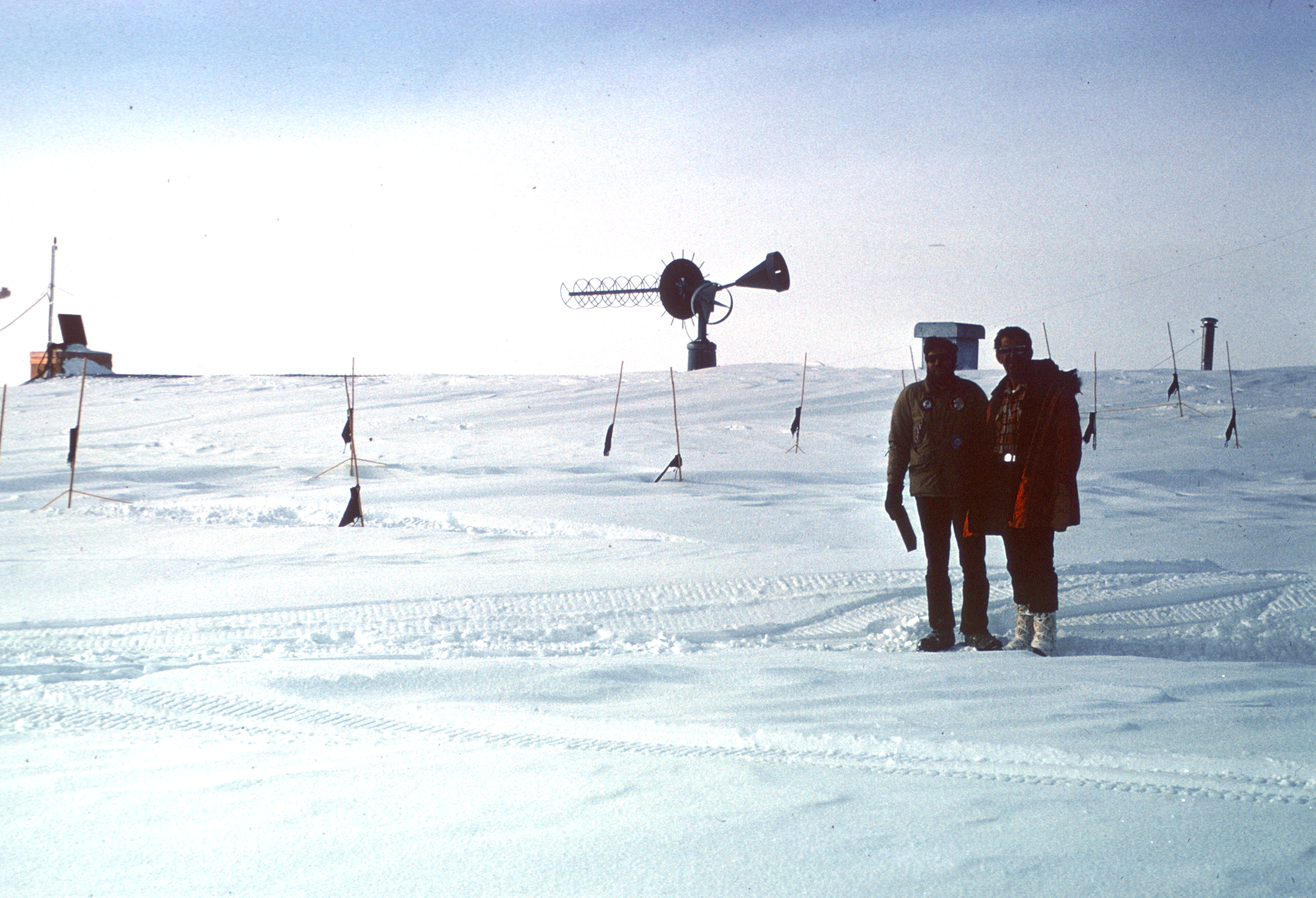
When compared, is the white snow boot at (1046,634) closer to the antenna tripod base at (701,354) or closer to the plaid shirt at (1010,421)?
the plaid shirt at (1010,421)

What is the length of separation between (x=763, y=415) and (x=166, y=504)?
404 inches

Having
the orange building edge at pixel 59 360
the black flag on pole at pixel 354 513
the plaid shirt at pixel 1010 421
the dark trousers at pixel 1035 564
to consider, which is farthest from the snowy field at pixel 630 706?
the orange building edge at pixel 59 360

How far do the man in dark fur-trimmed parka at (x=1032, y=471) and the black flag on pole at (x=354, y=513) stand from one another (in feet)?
17.1

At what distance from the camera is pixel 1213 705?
3.04 meters

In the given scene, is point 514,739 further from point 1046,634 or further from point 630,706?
point 1046,634

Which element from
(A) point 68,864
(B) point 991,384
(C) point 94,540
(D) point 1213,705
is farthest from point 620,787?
(B) point 991,384

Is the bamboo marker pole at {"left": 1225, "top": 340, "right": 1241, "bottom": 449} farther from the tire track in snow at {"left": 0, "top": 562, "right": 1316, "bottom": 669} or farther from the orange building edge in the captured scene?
the orange building edge

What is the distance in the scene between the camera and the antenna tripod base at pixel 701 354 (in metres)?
24.0

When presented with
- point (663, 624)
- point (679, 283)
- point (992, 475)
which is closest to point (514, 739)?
point (663, 624)

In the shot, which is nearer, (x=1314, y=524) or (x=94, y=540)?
(x=94, y=540)

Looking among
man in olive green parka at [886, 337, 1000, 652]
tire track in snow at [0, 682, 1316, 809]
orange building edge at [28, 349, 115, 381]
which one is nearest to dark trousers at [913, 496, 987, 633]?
man in olive green parka at [886, 337, 1000, 652]

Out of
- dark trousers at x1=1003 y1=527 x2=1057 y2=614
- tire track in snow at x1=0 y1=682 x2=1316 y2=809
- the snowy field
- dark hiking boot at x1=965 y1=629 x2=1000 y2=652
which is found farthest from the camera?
dark hiking boot at x1=965 y1=629 x2=1000 y2=652

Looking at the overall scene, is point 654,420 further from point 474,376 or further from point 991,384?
point 474,376

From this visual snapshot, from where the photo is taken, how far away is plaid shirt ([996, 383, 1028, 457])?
12.8 feet
